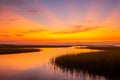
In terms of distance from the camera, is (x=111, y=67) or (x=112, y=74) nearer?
(x=112, y=74)

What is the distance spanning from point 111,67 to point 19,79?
30.0 feet

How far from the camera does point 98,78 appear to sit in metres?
16.5

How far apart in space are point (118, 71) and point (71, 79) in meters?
4.38

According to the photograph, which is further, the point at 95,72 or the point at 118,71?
the point at 95,72

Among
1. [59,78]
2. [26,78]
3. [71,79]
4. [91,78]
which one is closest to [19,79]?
[26,78]

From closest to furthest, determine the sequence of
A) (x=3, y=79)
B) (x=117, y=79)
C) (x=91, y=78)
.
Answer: (x=117, y=79), (x=91, y=78), (x=3, y=79)

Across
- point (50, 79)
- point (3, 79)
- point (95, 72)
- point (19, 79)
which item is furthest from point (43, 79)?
point (95, 72)

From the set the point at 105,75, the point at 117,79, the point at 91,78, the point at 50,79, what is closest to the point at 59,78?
the point at 50,79

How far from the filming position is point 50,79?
714 inches

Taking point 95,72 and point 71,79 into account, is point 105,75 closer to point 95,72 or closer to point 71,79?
point 95,72

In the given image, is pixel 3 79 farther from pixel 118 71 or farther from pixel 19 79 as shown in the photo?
pixel 118 71

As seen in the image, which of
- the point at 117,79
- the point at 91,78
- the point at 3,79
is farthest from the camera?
the point at 3,79

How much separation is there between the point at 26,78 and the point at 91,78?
6.22 metres

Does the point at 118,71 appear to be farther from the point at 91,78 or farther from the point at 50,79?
the point at 50,79
